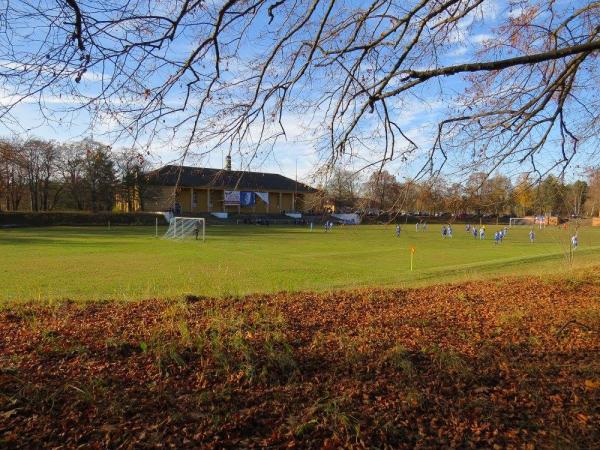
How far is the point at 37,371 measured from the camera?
3.64 meters

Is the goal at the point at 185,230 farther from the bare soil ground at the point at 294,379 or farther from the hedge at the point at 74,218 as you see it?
the bare soil ground at the point at 294,379

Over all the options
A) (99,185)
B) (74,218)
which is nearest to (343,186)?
(74,218)

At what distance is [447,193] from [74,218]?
64.9m

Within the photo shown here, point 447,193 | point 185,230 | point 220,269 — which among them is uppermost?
point 447,193

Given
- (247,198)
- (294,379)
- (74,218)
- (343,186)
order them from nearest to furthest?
(294,379)
(343,186)
(74,218)
(247,198)

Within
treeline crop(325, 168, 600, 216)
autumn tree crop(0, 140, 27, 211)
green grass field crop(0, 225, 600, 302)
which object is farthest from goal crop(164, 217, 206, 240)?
treeline crop(325, 168, 600, 216)

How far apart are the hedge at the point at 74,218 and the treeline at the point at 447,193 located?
57.1m

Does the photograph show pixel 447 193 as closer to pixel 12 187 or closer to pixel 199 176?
pixel 199 176

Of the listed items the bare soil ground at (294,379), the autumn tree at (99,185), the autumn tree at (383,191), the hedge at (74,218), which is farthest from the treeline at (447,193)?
the autumn tree at (99,185)

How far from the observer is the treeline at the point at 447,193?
21.5ft

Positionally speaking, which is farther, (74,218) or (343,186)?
(74,218)

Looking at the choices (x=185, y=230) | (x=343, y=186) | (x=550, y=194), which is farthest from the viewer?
(x=185, y=230)

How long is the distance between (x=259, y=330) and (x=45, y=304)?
12.7 ft

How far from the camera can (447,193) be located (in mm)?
7148
